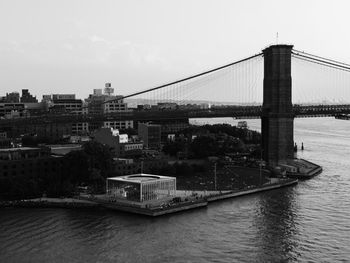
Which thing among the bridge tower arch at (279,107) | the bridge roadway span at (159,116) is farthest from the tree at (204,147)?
the bridge tower arch at (279,107)

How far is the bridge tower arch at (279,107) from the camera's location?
1518 inches

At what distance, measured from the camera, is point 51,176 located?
28.7 metres

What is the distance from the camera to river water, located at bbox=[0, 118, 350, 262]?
18.1m

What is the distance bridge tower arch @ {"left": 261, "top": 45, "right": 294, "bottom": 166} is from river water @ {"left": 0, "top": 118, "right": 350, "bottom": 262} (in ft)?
36.0

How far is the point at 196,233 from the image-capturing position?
2084 centimetres

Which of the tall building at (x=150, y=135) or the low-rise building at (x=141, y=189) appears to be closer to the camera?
the low-rise building at (x=141, y=189)

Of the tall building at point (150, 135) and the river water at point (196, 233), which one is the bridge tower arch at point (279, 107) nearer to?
the river water at point (196, 233)

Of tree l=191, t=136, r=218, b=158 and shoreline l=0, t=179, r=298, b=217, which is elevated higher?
tree l=191, t=136, r=218, b=158

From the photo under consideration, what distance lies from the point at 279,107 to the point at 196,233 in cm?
1997

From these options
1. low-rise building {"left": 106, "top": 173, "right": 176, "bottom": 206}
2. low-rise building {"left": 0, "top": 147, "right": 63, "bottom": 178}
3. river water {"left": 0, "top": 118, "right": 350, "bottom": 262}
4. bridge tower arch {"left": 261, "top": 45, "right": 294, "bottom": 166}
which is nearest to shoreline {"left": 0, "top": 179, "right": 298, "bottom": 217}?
river water {"left": 0, "top": 118, "right": 350, "bottom": 262}

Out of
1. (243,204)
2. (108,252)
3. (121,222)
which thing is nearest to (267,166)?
(243,204)

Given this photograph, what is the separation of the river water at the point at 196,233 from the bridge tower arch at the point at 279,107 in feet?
36.0

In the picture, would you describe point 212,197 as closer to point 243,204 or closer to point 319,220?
point 243,204

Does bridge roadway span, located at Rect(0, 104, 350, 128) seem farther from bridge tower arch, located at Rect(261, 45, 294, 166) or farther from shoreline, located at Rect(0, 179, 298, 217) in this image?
shoreline, located at Rect(0, 179, 298, 217)
